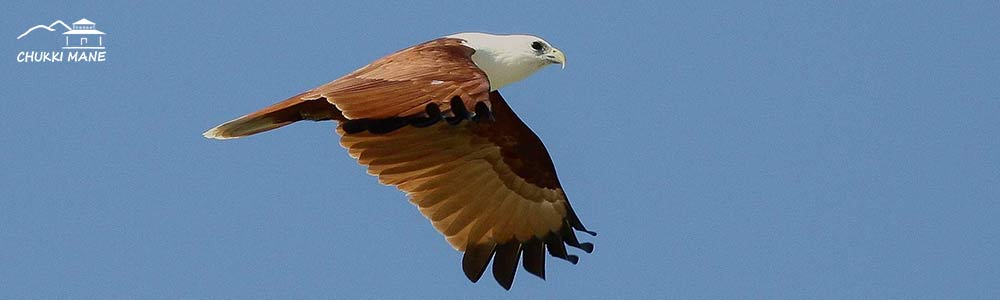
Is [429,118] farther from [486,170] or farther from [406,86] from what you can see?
[486,170]

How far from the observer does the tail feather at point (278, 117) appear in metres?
11.6

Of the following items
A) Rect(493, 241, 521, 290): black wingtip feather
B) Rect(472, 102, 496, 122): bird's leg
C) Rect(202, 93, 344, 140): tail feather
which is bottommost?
Rect(472, 102, 496, 122): bird's leg

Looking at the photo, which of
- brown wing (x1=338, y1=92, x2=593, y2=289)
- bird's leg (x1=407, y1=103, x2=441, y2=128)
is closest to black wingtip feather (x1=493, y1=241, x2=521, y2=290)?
brown wing (x1=338, y1=92, x2=593, y2=289)

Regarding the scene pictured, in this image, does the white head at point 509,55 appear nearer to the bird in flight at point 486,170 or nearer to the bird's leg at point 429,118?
the bird in flight at point 486,170

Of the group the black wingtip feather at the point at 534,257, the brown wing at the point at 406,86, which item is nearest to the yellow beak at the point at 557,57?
the black wingtip feather at the point at 534,257

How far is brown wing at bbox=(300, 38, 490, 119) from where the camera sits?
10.4 m

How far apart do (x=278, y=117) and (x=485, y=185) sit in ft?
8.43

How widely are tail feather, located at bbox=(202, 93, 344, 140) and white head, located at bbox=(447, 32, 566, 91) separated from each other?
1460mm

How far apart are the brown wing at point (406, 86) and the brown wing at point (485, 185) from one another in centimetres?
174

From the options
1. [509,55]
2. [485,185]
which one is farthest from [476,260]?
[509,55]

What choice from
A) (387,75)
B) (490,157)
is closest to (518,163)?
(490,157)

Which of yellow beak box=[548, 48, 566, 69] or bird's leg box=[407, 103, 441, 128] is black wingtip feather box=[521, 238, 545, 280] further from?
bird's leg box=[407, 103, 441, 128]

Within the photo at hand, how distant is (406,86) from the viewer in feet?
35.2

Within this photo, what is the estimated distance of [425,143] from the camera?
45.1ft
